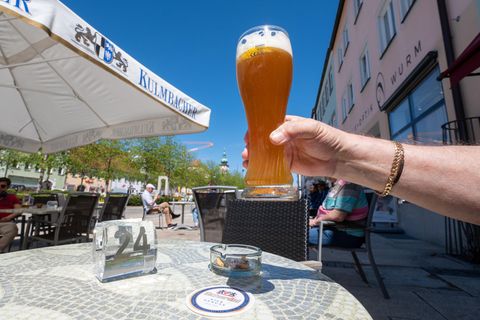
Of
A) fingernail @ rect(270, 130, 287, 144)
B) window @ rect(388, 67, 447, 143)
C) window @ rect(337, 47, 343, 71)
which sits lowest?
fingernail @ rect(270, 130, 287, 144)

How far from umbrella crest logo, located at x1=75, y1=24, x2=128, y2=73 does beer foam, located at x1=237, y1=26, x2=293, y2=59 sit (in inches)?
56.1

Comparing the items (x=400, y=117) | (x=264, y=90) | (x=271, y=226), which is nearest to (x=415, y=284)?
(x=271, y=226)

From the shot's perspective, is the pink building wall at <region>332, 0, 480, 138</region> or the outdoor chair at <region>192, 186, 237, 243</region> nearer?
the outdoor chair at <region>192, 186, 237, 243</region>

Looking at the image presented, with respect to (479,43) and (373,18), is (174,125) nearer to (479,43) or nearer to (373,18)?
(479,43)

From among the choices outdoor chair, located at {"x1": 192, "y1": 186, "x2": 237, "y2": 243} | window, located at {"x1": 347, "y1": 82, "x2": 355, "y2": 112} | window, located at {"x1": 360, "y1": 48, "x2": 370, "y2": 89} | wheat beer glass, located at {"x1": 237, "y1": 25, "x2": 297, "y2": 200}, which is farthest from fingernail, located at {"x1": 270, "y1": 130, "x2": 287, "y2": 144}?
window, located at {"x1": 347, "y1": 82, "x2": 355, "y2": 112}

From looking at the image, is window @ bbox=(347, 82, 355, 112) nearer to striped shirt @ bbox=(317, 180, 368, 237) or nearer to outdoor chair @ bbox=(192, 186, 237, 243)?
striped shirt @ bbox=(317, 180, 368, 237)

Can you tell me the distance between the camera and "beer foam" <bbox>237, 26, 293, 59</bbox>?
3.11 feet

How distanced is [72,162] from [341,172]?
A: 21.5m

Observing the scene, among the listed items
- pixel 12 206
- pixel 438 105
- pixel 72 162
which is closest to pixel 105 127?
pixel 12 206

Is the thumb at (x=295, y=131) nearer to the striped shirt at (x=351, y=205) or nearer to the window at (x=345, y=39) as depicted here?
the striped shirt at (x=351, y=205)

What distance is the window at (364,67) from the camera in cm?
866

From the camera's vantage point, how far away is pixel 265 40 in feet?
3.10

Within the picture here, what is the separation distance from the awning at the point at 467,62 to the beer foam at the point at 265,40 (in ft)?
9.16

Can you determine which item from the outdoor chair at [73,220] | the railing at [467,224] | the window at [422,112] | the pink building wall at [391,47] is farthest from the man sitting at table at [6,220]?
the pink building wall at [391,47]
